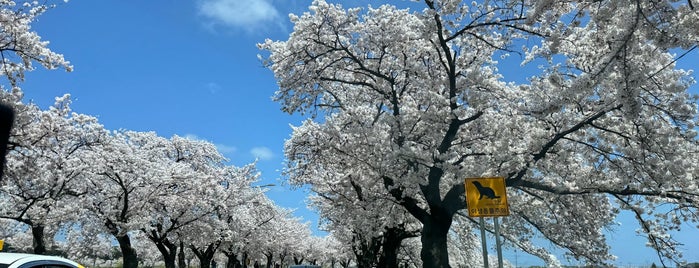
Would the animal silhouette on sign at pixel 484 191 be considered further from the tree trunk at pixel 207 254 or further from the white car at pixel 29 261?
the tree trunk at pixel 207 254

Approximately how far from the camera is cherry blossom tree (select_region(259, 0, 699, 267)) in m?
12.1

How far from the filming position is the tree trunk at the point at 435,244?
14469mm

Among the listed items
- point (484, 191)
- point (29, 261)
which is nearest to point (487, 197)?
point (484, 191)

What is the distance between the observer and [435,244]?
48.3 feet

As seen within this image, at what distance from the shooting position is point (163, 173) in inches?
1024


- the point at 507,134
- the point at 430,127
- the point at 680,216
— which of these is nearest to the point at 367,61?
the point at 430,127

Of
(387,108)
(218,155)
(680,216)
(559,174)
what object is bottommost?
(680,216)

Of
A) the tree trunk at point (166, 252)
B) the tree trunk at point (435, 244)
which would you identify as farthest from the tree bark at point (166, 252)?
the tree trunk at point (435, 244)

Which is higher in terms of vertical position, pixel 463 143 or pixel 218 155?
pixel 218 155

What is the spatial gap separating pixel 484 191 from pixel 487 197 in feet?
0.35

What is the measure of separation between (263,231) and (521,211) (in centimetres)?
2939

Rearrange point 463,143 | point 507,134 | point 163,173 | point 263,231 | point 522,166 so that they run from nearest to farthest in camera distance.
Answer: point 522,166, point 507,134, point 463,143, point 163,173, point 263,231

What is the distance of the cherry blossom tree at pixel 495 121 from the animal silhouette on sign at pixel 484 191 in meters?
2.80

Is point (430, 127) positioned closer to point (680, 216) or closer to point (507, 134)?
point (507, 134)
